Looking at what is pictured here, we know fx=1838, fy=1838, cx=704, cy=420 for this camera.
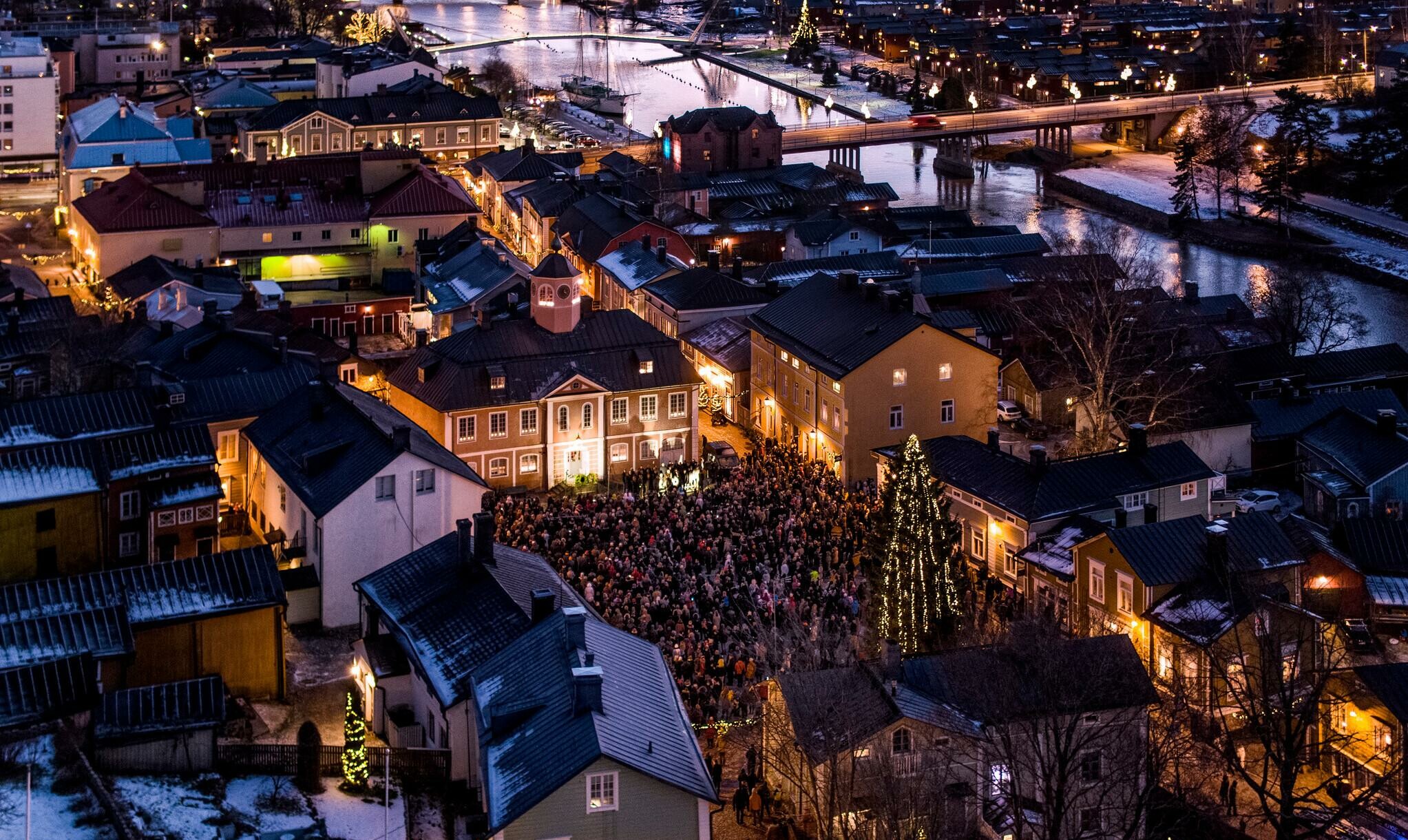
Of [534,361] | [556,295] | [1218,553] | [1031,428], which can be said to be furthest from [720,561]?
[1031,428]

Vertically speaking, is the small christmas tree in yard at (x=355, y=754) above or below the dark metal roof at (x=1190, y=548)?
below

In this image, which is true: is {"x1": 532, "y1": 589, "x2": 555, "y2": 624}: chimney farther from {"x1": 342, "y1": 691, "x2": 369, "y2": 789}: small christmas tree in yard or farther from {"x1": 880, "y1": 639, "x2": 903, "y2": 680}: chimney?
{"x1": 880, "y1": 639, "x2": 903, "y2": 680}: chimney

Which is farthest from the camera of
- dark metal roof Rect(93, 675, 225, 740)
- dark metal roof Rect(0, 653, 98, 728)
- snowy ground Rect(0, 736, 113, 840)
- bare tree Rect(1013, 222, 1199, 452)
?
bare tree Rect(1013, 222, 1199, 452)

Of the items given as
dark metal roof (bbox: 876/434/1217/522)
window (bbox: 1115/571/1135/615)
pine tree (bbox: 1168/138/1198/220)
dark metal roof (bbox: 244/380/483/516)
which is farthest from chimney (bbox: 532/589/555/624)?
pine tree (bbox: 1168/138/1198/220)

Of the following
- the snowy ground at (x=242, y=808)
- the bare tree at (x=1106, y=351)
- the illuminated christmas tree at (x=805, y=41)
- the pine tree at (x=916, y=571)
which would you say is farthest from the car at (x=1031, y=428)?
the illuminated christmas tree at (x=805, y=41)

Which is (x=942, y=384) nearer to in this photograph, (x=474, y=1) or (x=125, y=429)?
(x=125, y=429)

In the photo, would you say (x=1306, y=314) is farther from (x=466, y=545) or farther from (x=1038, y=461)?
(x=466, y=545)

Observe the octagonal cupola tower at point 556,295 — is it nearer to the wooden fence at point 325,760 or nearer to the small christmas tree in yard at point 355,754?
the wooden fence at point 325,760
